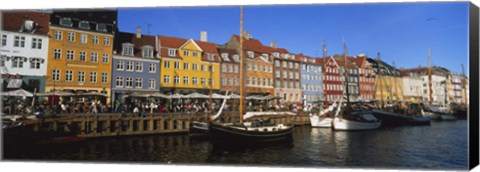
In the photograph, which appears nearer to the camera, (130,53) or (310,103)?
(130,53)

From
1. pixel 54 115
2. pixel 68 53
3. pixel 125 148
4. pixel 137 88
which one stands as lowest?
pixel 125 148

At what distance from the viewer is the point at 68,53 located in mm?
19328

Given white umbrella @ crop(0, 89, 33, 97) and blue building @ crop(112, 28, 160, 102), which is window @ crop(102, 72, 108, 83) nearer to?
blue building @ crop(112, 28, 160, 102)

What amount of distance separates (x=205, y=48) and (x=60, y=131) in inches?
444

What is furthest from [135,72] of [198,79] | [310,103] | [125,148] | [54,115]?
[310,103]

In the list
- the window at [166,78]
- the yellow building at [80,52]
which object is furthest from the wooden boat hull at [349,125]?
the yellow building at [80,52]

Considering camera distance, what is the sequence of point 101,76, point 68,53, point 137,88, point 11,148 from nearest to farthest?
1. point 11,148
2. point 68,53
3. point 101,76
4. point 137,88

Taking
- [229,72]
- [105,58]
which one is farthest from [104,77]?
[229,72]

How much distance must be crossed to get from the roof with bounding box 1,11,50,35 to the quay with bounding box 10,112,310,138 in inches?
156

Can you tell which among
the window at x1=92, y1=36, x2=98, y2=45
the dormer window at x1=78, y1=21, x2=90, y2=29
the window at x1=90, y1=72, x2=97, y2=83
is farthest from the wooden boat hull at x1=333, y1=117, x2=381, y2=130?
the dormer window at x1=78, y1=21, x2=90, y2=29

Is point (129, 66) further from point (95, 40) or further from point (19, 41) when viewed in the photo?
point (19, 41)

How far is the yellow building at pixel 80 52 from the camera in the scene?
1858 centimetres

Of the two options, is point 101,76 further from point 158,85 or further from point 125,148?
point 125,148

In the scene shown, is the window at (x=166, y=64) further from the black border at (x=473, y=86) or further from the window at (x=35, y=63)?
the black border at (x=473, y=86)
